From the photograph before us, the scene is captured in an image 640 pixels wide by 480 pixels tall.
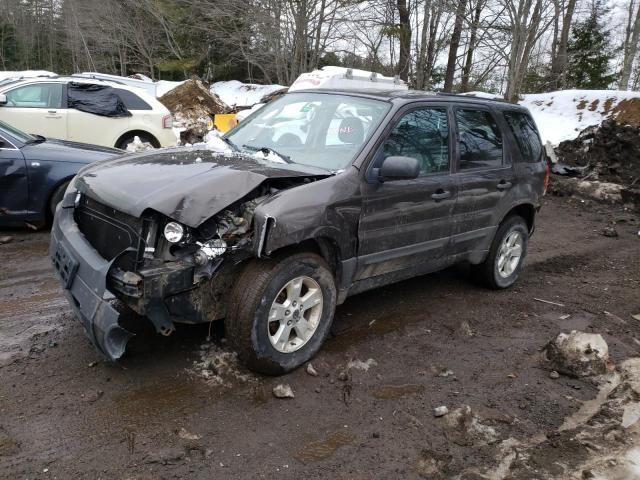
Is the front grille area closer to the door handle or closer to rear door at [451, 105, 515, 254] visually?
the door handle

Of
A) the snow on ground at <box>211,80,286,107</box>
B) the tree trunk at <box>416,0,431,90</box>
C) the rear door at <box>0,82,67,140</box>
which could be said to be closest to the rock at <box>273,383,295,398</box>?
the rear door at <box>0,82,67,140</box>

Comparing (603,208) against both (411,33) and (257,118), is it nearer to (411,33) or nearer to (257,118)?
(257,118)

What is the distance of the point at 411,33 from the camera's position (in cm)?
2075

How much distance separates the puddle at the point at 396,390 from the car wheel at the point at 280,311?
0.53 m

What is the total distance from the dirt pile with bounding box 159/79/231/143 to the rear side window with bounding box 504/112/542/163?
10203mm

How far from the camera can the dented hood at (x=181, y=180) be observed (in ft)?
10.2

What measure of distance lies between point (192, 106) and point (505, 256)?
11.8 meters

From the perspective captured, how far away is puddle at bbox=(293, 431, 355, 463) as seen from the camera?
2.88 m

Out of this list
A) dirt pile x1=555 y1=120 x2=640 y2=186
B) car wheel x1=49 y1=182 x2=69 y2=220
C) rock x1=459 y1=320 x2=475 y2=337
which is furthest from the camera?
dirt pile x1=555 y1=120 x2=640 y2=186

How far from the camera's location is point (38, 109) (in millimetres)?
8984

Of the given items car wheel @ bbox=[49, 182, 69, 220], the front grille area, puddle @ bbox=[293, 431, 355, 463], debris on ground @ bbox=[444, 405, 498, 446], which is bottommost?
puddle @ bbox=[293, 431, 355, 463]

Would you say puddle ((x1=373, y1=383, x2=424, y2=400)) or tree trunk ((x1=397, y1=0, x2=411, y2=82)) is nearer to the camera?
puddle ((x1=373, y1=383, x2=424, y2=400))

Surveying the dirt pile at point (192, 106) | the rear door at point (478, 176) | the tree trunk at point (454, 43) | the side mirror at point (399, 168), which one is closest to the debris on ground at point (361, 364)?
the side mirror at point (399, 168)

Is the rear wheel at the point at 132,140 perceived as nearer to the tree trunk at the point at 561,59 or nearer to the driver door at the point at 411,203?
the driver door at the point at 411,203
